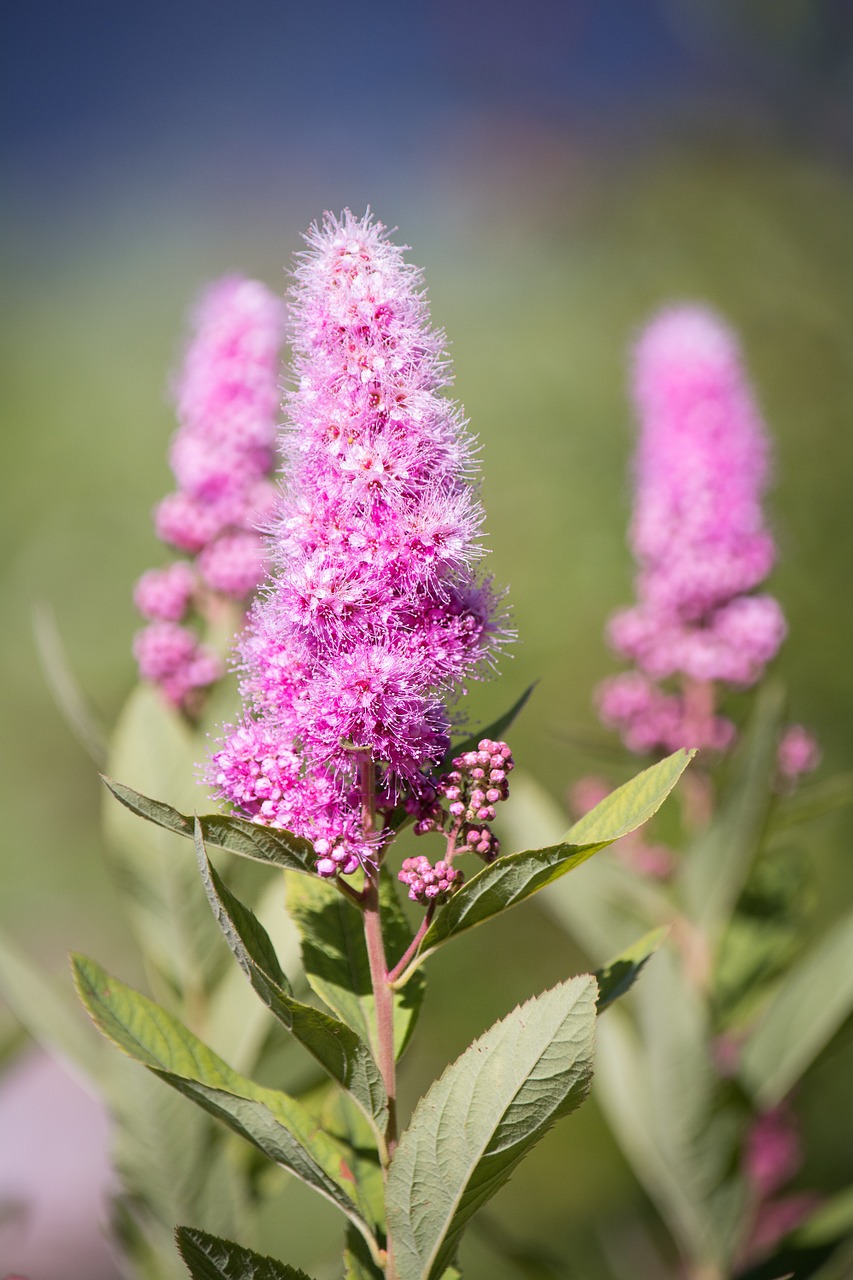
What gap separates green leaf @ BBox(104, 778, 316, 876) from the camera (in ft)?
3.28

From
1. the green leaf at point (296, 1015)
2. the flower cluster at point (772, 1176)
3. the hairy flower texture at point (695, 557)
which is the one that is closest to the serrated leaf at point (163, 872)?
the green leaf at point (296, 1015)

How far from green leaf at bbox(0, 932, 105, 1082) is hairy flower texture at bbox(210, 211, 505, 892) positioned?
0.81m

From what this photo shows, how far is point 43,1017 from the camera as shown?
1786 millimetres

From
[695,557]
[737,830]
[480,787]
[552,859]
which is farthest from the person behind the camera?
[695,557]

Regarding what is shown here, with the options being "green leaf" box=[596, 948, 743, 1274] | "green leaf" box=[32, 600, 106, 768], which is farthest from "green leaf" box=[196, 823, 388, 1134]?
"green leaf" box=[32, 600, 106, 768]

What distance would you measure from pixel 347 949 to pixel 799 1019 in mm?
1028

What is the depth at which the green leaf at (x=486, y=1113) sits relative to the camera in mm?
1033

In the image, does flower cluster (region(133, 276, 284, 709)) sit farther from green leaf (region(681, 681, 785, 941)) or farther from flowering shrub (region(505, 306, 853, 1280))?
green leaf (region(681, 681, 785, 941))

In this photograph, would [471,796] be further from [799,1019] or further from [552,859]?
[799,1019]

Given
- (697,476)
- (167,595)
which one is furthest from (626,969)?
(697,476)

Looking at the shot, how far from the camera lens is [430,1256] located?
3.66ft

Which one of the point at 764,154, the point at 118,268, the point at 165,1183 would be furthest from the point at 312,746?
the point at 118,268

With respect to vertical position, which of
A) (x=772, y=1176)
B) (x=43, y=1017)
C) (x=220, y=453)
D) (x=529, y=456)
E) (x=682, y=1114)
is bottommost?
(x=772, y=1176)

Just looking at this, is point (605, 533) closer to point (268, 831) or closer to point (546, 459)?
point (546, 459)
